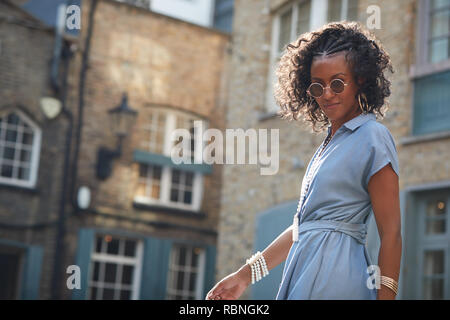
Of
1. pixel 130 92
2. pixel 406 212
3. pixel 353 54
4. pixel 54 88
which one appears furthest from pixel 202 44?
pixel 353 54

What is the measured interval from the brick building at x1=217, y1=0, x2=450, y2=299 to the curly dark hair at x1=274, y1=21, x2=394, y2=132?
6769mm

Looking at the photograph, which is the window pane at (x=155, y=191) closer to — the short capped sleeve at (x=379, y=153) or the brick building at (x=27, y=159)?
the brick building at (x=27, y=159)

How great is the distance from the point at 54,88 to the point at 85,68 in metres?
0.87

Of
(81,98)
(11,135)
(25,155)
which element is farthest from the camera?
(81,98)

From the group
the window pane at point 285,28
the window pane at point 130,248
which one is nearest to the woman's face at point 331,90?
the window pane at point 285,28

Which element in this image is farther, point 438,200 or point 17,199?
point 17,199

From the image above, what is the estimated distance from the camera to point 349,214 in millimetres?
2273

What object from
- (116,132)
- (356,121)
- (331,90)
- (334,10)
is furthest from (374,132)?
(116,132)

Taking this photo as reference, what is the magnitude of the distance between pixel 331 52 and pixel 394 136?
801 centimetres

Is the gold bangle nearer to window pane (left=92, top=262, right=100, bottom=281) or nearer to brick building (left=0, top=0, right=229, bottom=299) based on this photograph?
brick building (left=0, top=0, right=229, bottom=299)

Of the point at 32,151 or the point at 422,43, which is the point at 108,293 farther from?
the point at 422,43

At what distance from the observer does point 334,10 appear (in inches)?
467

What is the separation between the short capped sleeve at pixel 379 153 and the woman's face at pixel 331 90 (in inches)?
6.3

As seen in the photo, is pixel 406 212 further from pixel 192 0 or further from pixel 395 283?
pixel 192 0
